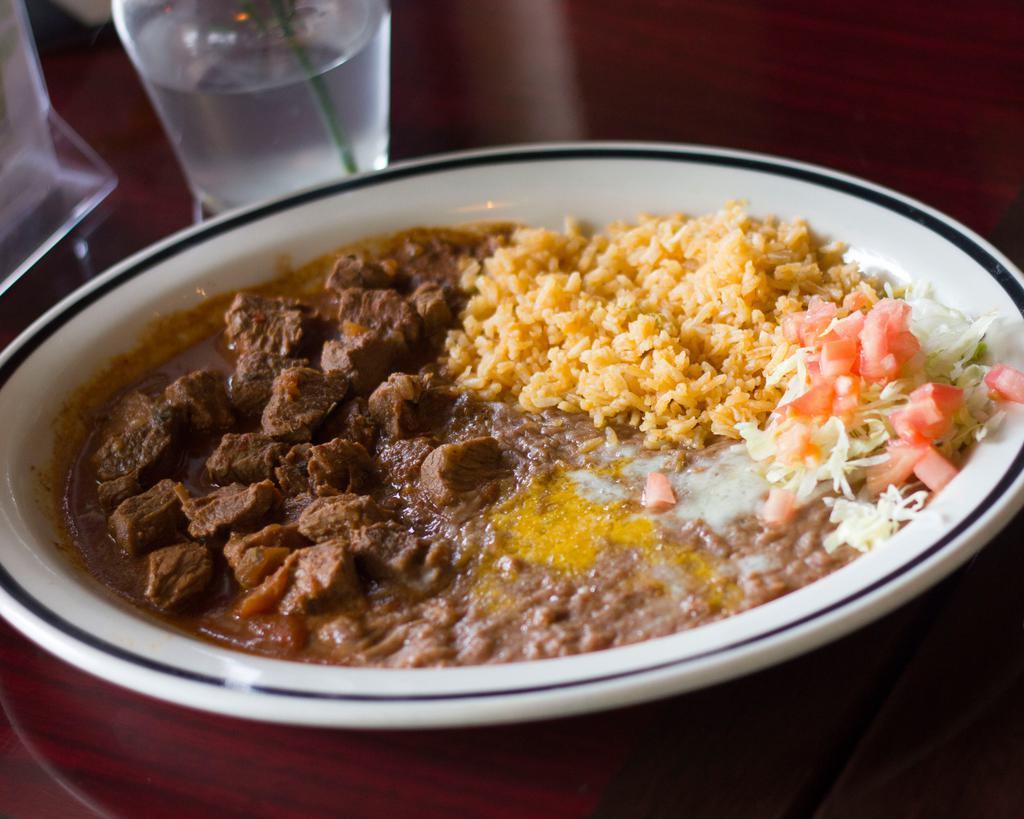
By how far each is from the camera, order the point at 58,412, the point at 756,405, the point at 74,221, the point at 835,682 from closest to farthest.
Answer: the point at 835,682, the point at 756,405, the point at 58,412, the point at 74,221

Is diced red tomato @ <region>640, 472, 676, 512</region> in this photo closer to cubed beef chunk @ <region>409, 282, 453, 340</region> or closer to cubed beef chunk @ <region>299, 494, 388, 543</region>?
cubed beef chunk @ <region>299, 494, 388, 543</region>

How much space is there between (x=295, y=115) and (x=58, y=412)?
1.13 meters

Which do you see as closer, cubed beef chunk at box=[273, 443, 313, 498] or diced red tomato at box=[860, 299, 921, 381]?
diced red tomato at box=[860, 299, 921, 381]

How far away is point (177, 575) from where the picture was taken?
7.63ft

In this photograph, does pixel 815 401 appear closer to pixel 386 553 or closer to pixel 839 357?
pixel 839 357

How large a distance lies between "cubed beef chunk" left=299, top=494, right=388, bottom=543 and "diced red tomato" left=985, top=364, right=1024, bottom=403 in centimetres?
126

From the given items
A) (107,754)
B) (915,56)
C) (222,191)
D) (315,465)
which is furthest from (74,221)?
(915,56)

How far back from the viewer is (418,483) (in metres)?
2.56

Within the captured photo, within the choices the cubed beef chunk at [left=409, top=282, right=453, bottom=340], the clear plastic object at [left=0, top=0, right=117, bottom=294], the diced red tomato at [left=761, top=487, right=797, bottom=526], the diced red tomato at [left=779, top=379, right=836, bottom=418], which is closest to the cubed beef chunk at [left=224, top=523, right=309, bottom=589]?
the cubed beef chunk at [left=409, top=282, right=453, bottom=340]

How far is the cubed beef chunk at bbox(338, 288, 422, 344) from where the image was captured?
9.70ft

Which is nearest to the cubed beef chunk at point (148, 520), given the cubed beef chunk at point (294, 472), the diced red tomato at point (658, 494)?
the cubed beef chunk at point (294, 472)

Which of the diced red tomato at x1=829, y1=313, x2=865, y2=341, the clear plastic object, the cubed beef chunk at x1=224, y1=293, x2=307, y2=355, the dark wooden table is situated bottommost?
the dark wooden table

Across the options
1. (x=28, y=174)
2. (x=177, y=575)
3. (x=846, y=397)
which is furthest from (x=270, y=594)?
(x=28, y=174)

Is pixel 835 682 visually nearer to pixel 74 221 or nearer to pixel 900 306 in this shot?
pixel 900 306
